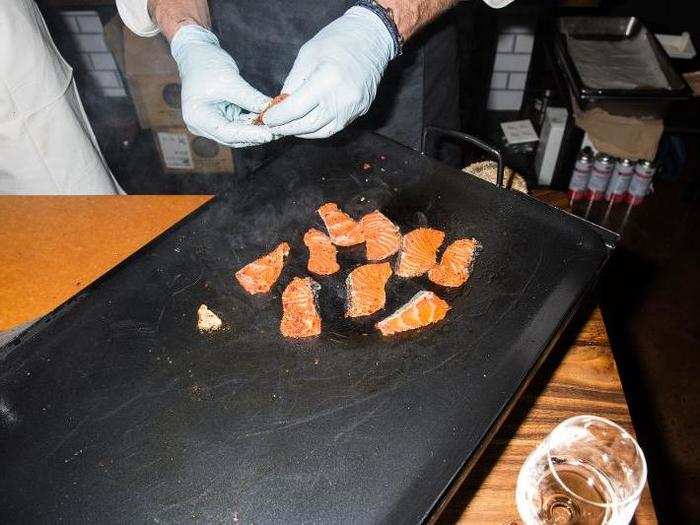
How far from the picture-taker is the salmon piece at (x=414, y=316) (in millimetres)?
1452

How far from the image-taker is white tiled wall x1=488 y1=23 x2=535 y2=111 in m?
4.57

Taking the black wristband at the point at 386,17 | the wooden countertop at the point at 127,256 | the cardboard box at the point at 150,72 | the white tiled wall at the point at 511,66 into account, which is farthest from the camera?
the white tiled wall at the point at 511,66

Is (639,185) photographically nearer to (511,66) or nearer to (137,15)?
(511,66)

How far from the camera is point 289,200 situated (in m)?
1.85

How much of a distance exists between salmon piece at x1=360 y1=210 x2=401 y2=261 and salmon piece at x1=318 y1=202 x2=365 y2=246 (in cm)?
3

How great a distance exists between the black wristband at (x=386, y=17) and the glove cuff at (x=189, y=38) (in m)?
0.68

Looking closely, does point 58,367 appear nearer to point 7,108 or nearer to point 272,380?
point 272,380

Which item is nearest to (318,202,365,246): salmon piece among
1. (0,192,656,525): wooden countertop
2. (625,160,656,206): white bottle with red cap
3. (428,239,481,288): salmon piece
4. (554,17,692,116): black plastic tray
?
(428,239,481,288): salmon piece

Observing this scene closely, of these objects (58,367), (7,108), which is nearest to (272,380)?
(58,367)

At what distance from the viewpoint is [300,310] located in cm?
150

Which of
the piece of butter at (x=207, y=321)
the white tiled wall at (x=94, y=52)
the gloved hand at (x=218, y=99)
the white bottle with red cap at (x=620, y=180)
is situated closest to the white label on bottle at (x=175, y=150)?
the white tiled wall at (x=94, y=52)

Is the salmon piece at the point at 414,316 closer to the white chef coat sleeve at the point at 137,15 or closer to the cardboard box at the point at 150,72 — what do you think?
the white chef coat sleeve at the point at 137,15

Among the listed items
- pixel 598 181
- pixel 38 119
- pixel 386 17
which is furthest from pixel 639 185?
pixel 38 119

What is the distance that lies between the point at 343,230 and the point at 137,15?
1.62 metres
